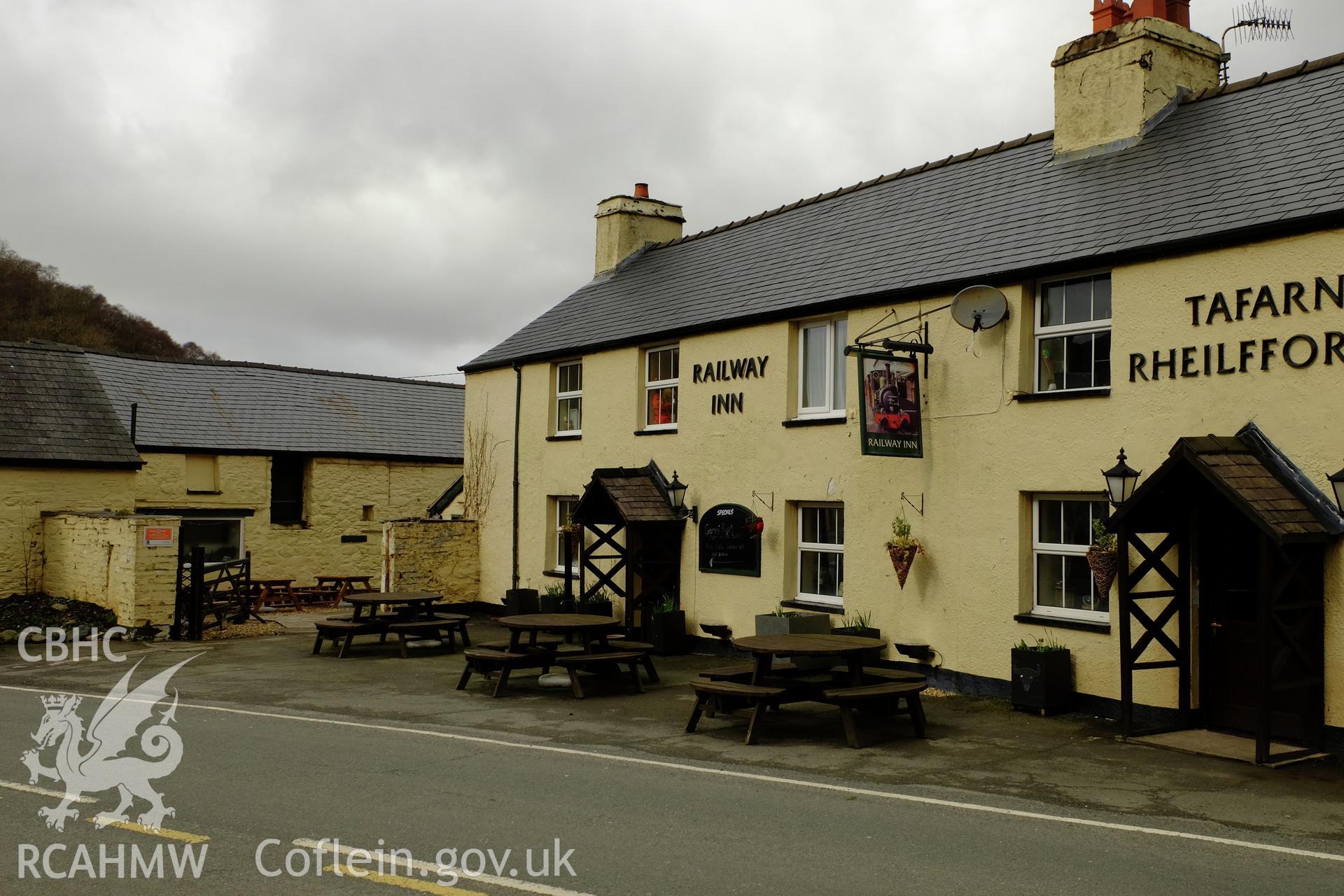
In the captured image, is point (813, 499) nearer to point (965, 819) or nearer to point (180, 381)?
point (965, 819)

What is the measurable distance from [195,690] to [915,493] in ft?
30.4

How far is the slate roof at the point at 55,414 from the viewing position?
71.8 ft

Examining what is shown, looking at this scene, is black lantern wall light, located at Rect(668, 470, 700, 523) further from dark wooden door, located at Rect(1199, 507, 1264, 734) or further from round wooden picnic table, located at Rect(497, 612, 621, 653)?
dark wooden door, located at Rect(1199, 507, 1264, 734)

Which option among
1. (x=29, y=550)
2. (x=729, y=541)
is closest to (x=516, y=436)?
(x=729, y=541)

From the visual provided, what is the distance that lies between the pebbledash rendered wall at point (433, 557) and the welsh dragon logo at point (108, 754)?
29.4 feet

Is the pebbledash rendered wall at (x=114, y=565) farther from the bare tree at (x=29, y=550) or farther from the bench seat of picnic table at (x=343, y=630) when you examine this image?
the bench seat of picnic table at (x=343, y=630)

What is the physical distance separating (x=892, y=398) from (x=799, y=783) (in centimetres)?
578

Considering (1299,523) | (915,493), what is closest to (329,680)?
(915,493)

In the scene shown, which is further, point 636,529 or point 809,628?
point 636,529

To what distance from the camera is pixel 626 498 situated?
56.9ft

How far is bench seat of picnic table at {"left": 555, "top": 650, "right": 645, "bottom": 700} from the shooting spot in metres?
13.5

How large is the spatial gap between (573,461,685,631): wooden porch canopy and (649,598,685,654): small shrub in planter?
0.41 meters

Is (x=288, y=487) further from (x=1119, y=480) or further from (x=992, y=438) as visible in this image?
(x=1119, y=480)

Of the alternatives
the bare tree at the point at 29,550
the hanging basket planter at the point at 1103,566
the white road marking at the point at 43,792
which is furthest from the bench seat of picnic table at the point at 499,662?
the bare tree at the point at 29,550
